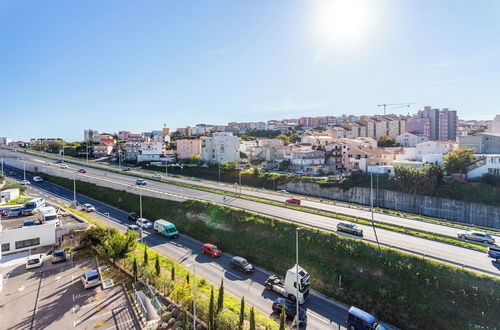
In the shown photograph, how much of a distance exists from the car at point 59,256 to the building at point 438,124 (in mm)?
114115

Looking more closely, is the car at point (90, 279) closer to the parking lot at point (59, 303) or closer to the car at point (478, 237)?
the parking lot at point (59, 303)

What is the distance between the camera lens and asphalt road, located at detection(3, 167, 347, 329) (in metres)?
19.7

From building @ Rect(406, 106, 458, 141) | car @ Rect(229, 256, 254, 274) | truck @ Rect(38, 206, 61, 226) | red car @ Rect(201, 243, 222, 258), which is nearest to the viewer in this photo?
car @ Rect(229, 256, 254, 274)

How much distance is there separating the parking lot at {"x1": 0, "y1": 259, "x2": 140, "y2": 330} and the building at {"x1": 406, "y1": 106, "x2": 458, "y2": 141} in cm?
11394

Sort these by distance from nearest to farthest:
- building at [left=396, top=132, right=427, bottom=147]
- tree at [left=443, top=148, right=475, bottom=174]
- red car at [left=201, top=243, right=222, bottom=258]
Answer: red car at [left=201, top=243, right=222, bottom=258], tree at [left=443, top=148, right=475, bottom=174], building at [left=396, top=132, right=427, bottom=147]

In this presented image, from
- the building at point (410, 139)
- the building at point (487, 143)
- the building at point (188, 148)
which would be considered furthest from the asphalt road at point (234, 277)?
the building at point (410, 139)

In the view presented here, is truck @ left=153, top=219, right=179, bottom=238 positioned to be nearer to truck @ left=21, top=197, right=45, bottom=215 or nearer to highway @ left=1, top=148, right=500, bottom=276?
highway @ left=1, top=148, right=500, bottom=276

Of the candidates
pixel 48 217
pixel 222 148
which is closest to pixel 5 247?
pixel 48 217

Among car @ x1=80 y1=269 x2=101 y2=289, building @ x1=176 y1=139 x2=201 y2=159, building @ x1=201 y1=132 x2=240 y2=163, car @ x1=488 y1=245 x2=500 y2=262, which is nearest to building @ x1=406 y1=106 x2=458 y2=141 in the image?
building @ x1=201 y1=132 x2=240 y2=163

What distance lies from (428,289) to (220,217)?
78.0 feet

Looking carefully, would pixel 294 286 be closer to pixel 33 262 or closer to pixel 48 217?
pixel 33 262

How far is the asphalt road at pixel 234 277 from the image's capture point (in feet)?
64.6

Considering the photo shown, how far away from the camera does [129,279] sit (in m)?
22.2

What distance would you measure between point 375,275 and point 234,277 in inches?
485
